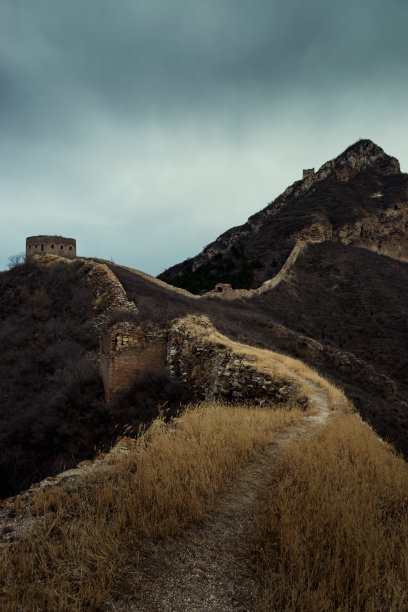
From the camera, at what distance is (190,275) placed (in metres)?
43.7

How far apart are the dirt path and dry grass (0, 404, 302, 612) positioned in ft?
0.48

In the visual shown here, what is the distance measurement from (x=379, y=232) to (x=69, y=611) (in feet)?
175

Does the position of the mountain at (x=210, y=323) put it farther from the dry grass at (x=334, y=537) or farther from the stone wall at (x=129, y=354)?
the dry grass at (x=334, y=537)

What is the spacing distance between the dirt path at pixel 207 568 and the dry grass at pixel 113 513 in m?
0.15

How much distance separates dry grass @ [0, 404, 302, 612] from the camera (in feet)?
7.61

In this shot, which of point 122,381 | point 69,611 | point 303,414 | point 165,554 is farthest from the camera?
point 122,381

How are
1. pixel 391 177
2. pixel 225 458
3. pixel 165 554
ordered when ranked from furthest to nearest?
pixel 391 177
pixel 225 458
pixel 165 554

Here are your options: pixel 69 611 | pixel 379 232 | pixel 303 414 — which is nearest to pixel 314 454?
pixel 303 414

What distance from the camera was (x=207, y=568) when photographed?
103 inches

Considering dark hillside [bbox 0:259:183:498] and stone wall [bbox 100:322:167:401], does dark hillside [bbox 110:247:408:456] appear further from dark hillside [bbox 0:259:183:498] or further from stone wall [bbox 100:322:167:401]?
dark hillside [bbox 0:259:183:498]

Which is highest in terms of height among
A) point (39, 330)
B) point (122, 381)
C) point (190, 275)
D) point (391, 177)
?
point (391, 177)

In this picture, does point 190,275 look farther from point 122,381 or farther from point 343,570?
point 343,570

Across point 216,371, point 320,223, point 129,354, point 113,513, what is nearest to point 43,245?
point 129,354

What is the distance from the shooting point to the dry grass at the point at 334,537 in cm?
226
